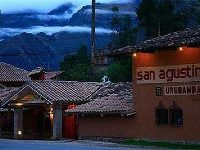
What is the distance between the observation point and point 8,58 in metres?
155

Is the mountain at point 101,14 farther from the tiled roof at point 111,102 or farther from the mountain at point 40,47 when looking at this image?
the tiled roof at point 111,102

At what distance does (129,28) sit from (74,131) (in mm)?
36646

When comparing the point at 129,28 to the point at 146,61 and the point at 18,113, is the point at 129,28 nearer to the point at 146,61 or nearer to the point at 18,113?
the point at 18,113

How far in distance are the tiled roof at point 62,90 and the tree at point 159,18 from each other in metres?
22.3

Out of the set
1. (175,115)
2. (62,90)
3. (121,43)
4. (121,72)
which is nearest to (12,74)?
(121,72)

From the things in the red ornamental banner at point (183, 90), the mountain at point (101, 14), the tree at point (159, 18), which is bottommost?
the red ornamental banner at point (183, 90)

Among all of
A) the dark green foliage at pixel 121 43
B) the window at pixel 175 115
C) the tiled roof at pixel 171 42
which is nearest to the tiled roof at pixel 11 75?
the dark green foliage at pixel 121 43

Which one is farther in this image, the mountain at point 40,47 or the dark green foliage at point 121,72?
the mountain at point 40,47

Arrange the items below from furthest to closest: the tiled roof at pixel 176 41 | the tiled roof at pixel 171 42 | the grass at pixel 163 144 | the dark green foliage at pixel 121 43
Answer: the dark green foliage at pixel 121 43, the tiled roof at pixel 171 42, the tiled roof at pixel 176 41, the grass at pixel 163 144

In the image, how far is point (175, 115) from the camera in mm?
35156

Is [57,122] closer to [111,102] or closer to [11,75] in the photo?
[111,102]

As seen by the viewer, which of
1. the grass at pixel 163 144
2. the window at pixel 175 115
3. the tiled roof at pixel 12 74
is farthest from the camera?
the tiled roof at pixel 12 74

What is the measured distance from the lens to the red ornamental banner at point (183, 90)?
33.8 metres

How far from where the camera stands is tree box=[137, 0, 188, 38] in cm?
7031
